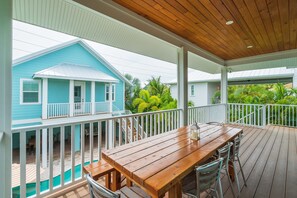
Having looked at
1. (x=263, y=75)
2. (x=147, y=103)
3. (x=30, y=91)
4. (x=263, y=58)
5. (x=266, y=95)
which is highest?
Result: (x=263, y=58)

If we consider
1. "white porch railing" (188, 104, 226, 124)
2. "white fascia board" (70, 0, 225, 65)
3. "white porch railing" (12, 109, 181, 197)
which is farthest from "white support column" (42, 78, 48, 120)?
"white porch railing" (188, 104, 226, 124)

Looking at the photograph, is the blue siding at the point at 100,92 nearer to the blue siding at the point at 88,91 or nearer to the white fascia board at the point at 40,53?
the blue siding at the point at 88,91

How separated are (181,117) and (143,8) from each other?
8.26ft

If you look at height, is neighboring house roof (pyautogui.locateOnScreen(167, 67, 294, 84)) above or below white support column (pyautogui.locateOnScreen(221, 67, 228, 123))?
above

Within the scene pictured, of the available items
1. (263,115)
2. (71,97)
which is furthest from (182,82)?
(71,97)

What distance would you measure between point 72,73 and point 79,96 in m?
1.27

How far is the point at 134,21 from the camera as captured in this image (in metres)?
2.61

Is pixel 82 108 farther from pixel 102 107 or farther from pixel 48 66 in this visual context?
pixel 48 66

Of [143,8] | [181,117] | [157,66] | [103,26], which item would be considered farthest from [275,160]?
[157,66]

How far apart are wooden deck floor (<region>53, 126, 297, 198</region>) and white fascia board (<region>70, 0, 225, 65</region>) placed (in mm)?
2523

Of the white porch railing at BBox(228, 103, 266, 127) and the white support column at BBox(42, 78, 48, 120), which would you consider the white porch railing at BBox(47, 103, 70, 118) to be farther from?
the white porch railing at BBox(228, 103, 266, 127)

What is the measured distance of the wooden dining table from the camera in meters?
1.09

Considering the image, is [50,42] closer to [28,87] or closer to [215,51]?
[28,87]

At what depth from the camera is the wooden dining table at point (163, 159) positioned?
109 centimetres
